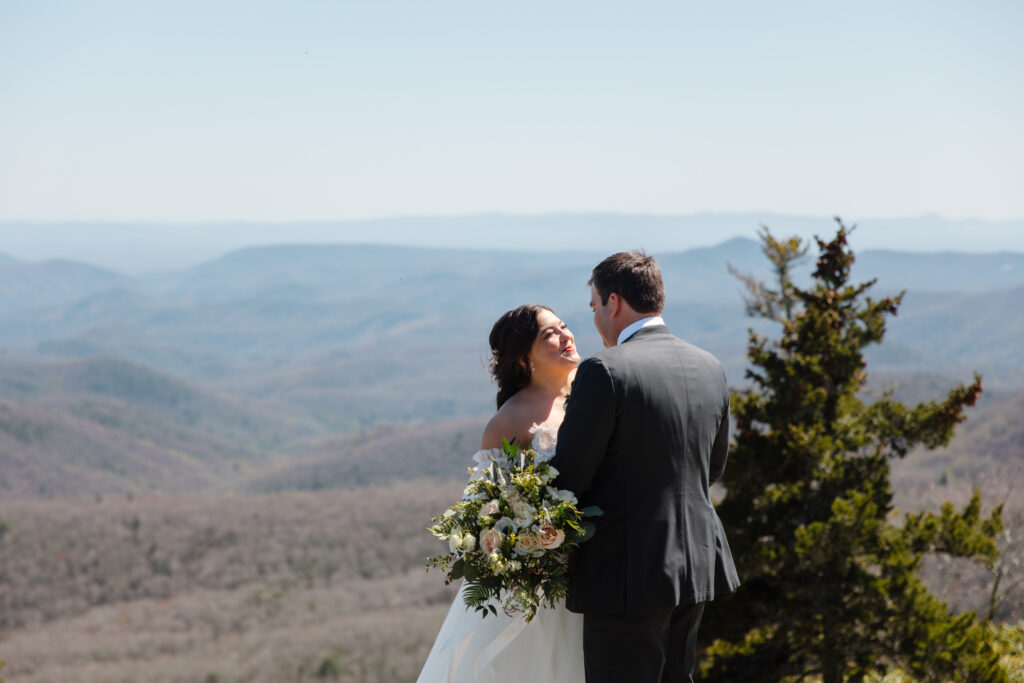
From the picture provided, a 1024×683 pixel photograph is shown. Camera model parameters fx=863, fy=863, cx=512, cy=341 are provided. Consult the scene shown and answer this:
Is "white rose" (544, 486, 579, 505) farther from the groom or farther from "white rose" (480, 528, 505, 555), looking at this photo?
"white rose" (480, 528, 505, 555)

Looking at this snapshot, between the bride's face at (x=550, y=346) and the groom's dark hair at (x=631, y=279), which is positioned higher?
the groom's dark hair at (x=631, y=279)

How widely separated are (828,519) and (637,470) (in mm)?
7502

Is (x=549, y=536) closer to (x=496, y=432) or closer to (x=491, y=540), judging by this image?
(x=491, y=540)

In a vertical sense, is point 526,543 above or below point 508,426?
→ below

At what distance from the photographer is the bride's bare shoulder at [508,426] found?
378cm

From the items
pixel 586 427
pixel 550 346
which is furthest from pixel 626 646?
pixel 550 346

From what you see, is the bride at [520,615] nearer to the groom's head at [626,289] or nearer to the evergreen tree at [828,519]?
the groom's head at [626,289]

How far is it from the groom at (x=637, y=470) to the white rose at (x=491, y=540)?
309 mm

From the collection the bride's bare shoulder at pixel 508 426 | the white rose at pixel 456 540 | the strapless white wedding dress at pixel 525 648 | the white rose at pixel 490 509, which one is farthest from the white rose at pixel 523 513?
the bride's bare shoulder at pixel 508 426

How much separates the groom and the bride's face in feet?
1.89

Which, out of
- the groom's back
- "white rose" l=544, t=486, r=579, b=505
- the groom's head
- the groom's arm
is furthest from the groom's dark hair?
"white rose" l=544, t=486, r=579, b=505

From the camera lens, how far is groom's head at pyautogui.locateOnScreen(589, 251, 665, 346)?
3.31 m

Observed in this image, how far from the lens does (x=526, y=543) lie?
325 cm

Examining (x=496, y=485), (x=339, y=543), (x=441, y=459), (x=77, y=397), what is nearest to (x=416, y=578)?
(x=339, y=543)
